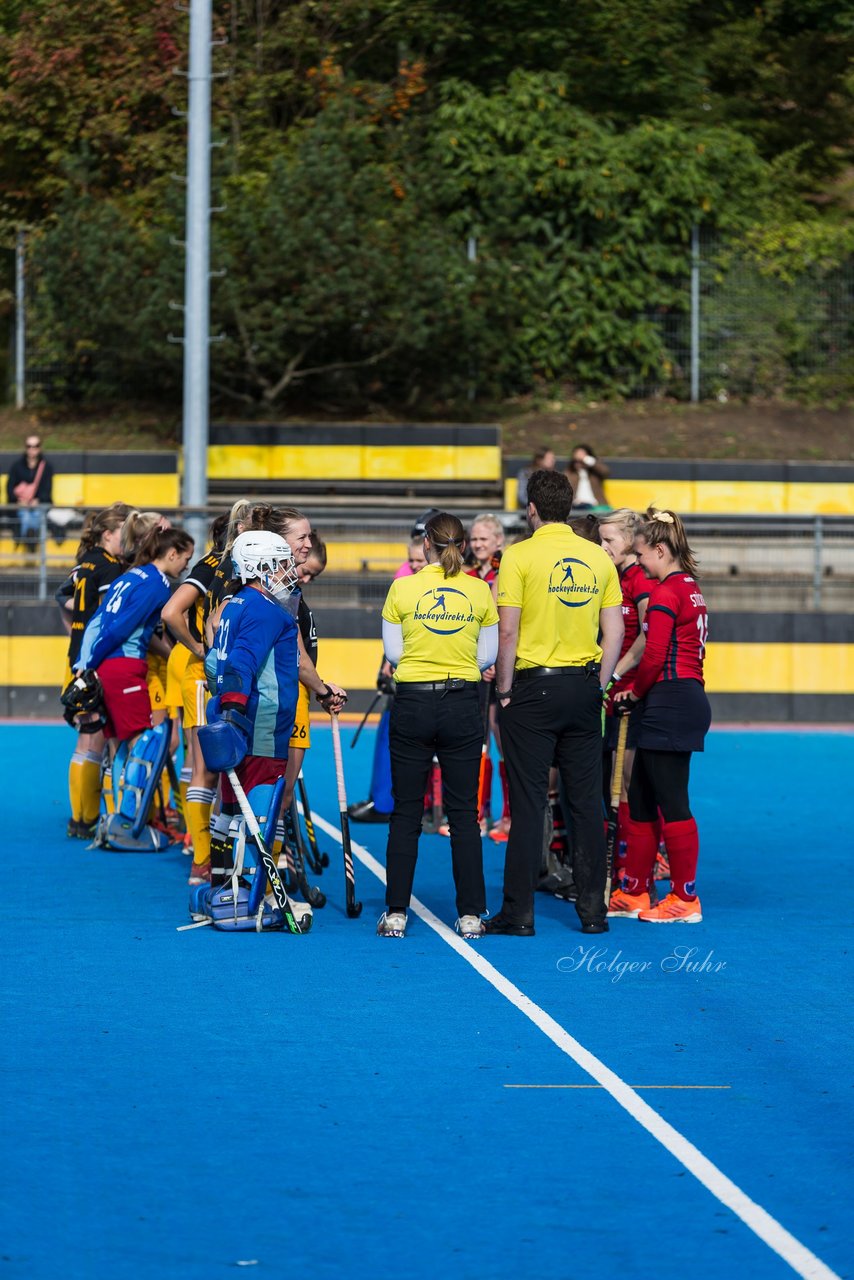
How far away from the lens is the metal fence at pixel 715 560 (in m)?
19.7

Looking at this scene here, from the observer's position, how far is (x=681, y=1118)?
593cm

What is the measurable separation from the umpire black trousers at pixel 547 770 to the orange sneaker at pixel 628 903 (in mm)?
622

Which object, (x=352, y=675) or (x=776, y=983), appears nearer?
(x=776, y=983)

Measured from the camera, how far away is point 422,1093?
20.3 feet

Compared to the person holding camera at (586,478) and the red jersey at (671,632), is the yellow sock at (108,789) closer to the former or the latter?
the red jersey at (671,632)

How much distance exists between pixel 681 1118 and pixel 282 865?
3.68 m

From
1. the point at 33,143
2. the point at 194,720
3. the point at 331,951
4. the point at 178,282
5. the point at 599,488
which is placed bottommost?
the point at 331,951

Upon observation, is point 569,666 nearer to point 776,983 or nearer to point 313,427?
point 776,983

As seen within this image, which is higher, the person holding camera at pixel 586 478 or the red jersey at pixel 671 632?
the person holding camera at pixel 586 478

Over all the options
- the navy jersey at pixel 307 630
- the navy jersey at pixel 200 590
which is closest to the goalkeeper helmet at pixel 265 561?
the navy jersey at pixel 307 630

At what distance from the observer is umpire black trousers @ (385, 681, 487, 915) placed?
8.68 metres

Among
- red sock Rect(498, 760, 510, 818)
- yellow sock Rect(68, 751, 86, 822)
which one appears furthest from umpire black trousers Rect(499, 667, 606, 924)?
yellow sock Rect(68, 751, 86, 822)

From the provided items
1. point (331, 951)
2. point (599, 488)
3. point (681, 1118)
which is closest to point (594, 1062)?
point (681, 1118)

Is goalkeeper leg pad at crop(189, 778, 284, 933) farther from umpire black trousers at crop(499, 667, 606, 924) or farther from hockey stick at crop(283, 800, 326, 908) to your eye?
umpire black trousers at crop(499, 667, 606, 924)
